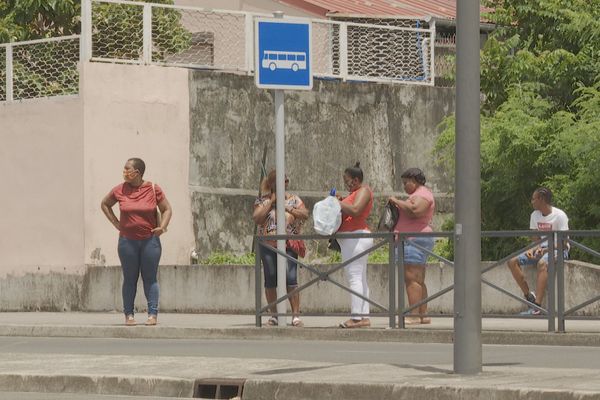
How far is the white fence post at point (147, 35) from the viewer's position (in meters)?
23.4

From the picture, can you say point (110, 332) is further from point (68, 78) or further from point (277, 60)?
point (68, 78)

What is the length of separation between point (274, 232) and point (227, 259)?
481cm

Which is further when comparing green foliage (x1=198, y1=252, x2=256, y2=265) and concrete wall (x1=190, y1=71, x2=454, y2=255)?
concrete wall (x1=190, y1=71, x2=454, y2=255)

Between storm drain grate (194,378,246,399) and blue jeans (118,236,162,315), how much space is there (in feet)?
22.3

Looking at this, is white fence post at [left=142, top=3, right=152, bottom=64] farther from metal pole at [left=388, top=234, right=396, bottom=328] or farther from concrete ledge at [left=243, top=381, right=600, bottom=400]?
concrete ledge at [left=243, top=381, right=600, bottom=400]

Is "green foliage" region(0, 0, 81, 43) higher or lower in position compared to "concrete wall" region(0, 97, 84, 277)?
higher

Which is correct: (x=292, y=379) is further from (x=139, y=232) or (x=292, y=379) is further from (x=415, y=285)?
(x=139, y=232)

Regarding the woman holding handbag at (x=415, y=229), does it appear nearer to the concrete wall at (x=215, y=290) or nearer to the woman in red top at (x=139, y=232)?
the concrete wall at (x=215, y=290)

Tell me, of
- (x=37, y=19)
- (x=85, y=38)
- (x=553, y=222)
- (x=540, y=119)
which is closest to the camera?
(x=553, y=222)

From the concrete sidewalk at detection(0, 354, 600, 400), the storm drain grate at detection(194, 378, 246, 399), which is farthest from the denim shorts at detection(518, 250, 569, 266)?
the storm drain grate at detection(194, 378, 246, 399)

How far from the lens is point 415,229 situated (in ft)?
59.6

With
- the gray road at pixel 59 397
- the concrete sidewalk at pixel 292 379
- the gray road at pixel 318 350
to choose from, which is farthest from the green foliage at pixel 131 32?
the gray road at pixel 59 397

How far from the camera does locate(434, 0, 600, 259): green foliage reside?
21.8 metres

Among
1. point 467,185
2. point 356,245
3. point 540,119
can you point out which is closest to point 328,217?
point 356,245
